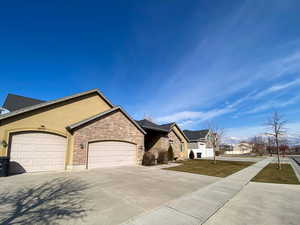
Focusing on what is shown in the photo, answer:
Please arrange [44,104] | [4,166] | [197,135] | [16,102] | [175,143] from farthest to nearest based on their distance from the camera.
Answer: [197,135] → [175,143] → [16,102] → [44,104] → [4,166]


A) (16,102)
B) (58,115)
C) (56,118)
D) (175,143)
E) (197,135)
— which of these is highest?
(16,102)

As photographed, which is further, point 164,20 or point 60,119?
point 60,119

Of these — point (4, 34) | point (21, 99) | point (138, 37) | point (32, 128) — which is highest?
point (138, 37)

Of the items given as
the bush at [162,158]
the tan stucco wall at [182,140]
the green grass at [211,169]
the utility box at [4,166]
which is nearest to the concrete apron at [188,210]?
the green grass at [211,169]

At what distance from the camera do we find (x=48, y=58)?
43.1 feet

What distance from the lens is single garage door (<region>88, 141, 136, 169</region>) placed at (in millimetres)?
12477

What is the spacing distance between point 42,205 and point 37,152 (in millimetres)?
7068

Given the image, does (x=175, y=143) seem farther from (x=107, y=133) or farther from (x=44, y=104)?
(x=44, y=104)

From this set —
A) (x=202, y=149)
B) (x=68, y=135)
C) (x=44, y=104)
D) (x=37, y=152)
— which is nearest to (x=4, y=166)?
(x=37, y=152)

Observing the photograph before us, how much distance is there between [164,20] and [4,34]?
1018cm

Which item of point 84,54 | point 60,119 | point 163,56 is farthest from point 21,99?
point 163,56

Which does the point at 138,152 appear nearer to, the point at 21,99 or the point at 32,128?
the point at 32,128

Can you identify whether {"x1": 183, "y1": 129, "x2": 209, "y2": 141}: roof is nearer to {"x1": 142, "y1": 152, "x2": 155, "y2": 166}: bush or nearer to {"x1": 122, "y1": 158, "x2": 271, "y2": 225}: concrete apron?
{"x1": 142, "y1": 152, "x2": 155, "y2": 166}: bush

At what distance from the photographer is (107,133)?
44.2ft
